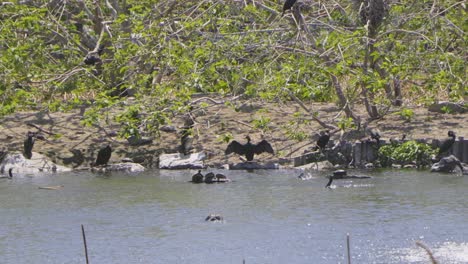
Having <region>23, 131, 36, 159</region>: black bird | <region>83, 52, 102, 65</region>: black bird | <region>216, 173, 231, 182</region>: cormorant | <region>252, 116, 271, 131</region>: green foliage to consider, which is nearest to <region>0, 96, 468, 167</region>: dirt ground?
<region>252, 116, 271, 131</region>: green foliage

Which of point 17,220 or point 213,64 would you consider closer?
point 17,220

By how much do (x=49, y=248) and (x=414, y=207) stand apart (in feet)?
16.3

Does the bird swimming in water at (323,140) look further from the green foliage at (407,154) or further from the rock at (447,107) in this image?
the rock at (447,107)

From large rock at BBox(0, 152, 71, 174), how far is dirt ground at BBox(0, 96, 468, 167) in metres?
0.38

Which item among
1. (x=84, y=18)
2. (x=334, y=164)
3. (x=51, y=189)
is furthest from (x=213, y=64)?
(x=84, y=18)

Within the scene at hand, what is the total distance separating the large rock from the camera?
19.6 m

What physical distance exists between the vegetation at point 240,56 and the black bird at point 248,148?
0.44 m

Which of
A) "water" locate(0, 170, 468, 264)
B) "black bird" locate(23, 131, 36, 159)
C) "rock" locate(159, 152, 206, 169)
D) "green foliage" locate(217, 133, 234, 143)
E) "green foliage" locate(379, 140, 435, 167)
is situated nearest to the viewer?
"water" locate(0, 170, 468, 264)

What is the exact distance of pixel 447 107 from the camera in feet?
66.0

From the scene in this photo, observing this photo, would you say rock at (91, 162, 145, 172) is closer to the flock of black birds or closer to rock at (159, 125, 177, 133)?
rock at (159, 125, 177, 133)

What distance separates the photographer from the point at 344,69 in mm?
18422

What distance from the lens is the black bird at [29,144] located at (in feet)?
65.2

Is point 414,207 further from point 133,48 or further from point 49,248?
point 133,48

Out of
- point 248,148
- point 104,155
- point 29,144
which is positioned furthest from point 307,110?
point 29,144
